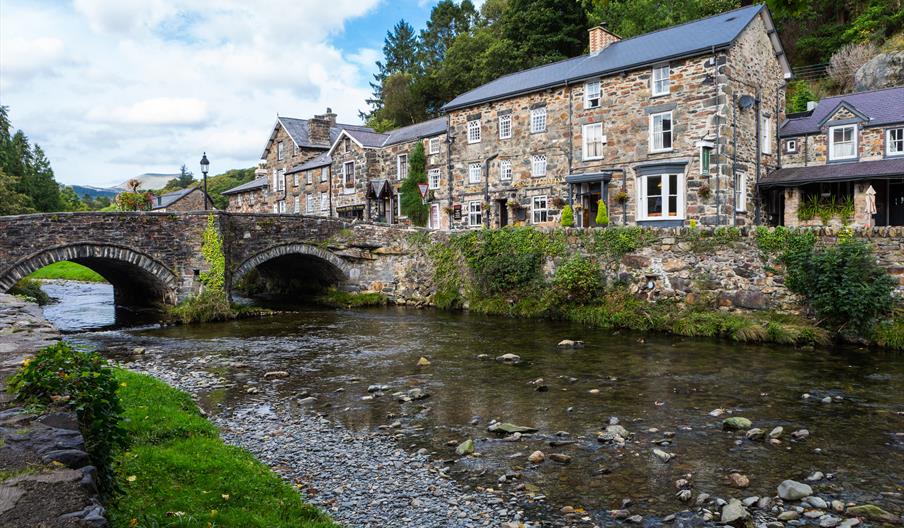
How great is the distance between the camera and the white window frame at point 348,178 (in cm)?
4419

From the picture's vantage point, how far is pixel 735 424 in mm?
10570

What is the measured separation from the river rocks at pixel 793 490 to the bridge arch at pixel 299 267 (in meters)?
23.0

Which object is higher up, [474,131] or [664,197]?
[474,131]

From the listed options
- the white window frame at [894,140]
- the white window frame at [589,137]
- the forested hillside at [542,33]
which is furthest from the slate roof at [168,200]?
the white window frame at [894,140]

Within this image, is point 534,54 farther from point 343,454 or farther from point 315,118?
point 343,454

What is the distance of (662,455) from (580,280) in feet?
46.6

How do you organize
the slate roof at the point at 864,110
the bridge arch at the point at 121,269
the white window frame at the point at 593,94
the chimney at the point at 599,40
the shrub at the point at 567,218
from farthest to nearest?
the chimney at the point at 599,40, the white window frame at the point at 593,94, the shrub at the point at 567,218, the slate roof at the point at 864,110, the bridge arch at the point at 121,269

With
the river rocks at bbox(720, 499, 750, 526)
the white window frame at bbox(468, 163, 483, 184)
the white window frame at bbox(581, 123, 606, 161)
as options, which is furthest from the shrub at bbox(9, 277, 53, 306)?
the river rocks at bbox(720, 499, 750, 526)

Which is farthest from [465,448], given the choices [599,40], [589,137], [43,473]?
[599,40]

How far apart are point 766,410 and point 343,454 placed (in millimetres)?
7758

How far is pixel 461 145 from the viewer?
37.4 metres

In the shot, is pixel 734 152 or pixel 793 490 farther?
pixel 734 152

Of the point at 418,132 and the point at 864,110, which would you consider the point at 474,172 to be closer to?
the point at 418,132

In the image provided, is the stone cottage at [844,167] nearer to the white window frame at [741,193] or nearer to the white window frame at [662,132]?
the white window frame at [741,193]
